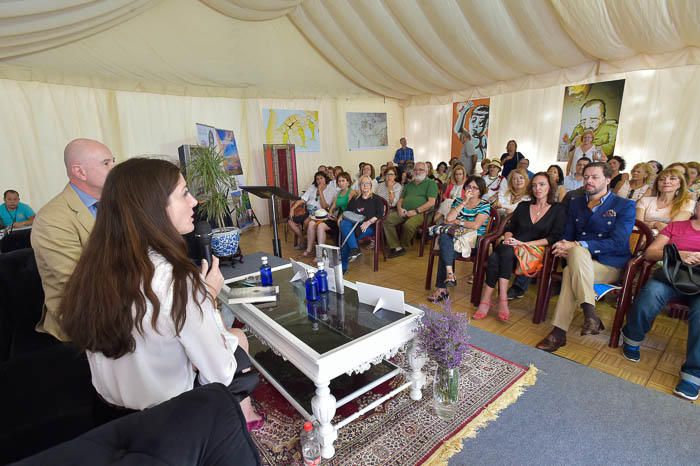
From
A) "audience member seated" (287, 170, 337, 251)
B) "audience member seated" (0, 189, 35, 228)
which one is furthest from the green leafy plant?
"audience member seated" (0, 189, 35, 228)

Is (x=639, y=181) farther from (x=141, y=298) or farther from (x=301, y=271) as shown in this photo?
(x=141, y=298)

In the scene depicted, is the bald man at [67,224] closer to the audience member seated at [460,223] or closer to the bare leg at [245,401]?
the bare leg at [245,401]

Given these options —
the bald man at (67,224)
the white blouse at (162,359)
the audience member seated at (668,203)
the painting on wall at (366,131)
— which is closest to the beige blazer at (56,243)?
the bald man at (67,224)

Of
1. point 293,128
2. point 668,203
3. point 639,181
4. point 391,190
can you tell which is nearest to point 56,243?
point 391,190

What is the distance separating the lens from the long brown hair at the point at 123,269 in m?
0.94

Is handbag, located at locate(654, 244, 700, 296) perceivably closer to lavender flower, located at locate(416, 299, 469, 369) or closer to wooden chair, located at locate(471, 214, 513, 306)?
wooden chair, located at locate(471, 214, 513, 306)

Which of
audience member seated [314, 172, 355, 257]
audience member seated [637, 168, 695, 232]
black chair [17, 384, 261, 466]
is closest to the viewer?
black chair [17, 384, 261, 466]

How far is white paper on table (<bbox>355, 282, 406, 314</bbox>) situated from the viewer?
1.80m

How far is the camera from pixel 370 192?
421cm

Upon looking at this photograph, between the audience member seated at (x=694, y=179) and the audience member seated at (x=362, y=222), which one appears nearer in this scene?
the audience member seated at (x=694, y=179)

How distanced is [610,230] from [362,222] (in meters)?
2.33

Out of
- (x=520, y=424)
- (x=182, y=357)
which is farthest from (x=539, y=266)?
(x=182, y=357)

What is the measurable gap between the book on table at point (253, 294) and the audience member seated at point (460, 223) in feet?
4.85

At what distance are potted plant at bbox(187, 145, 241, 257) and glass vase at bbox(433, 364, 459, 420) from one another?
3136mm
